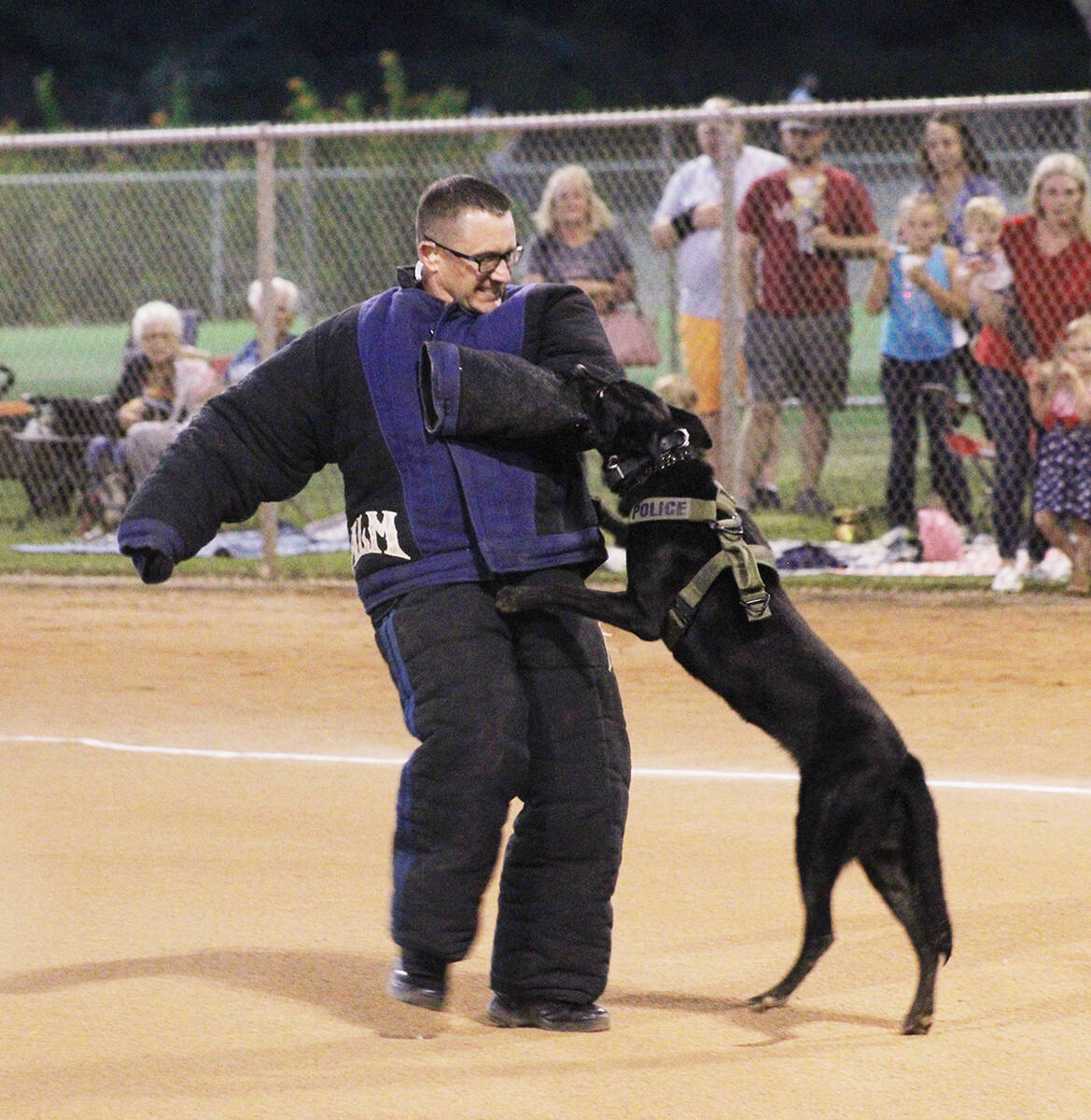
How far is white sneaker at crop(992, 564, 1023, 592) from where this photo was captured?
10.1 m

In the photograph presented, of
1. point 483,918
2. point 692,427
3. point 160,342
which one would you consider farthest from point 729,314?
point 692,427

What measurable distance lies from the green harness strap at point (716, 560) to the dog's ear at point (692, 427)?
146 mm

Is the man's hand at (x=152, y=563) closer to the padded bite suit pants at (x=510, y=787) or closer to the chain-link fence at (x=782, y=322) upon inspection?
the padded bite suit pants at (x=510, y=787)

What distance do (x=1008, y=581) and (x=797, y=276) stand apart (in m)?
2.14

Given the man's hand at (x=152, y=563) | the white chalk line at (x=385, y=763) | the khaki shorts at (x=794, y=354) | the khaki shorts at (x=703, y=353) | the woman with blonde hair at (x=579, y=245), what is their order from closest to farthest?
the man's hand at (x=152, y=563) < the white chalk line at (x=385, y=763) < the woman with blonde hair at (x=579, y=245) < the khaki shorts at (x=794, y=354) < the khaki shorts at (x=703, y=353)

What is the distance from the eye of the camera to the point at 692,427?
463cm

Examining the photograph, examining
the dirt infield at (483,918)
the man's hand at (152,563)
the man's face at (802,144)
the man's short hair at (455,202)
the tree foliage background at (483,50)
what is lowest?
the dirt infield at (483,918)

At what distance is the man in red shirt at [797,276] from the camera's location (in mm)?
11047

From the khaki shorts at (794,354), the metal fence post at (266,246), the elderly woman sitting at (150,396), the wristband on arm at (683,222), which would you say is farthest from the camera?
the elderly woman sitting at (150,396)

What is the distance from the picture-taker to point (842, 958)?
485cm

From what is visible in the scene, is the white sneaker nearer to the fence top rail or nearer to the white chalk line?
the fence top rail

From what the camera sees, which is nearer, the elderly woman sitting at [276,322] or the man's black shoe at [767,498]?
the elderly woman sitting at [276,322]

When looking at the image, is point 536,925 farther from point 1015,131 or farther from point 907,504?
point 1015,131

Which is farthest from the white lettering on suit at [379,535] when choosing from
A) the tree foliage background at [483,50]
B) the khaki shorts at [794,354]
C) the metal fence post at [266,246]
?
the tree foliage background at [483,50]
